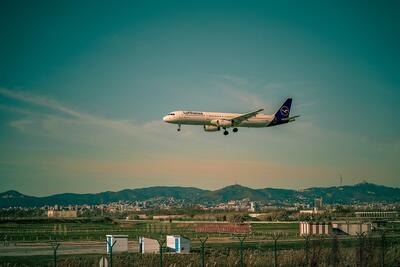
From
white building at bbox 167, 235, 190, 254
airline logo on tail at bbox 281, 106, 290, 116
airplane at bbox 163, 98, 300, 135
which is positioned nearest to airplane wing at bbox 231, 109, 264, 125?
airplane at bbox 163, 98, 300, 135

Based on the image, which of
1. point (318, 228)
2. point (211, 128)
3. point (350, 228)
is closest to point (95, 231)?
point (211, 128)

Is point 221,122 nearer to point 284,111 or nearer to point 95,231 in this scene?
point 284,111

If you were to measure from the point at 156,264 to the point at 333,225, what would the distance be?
5177cm

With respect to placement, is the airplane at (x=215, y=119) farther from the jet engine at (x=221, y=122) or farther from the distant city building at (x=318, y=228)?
the distant city building at (x=318, y=228)

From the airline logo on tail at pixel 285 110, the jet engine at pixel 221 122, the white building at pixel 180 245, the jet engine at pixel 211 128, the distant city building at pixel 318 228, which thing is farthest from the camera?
the airline logo on tail at pixel 285 110

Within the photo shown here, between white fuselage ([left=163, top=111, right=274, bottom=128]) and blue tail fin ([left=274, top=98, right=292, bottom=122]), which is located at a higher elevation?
blue tail fin ([left=274, top=98, right=292, bottom=122])

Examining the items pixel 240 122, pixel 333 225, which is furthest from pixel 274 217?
pixel 240 122

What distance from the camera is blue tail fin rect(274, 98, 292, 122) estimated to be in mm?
79762

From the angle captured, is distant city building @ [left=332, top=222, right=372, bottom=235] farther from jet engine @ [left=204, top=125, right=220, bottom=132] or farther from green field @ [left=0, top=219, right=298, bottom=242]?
jet engine @ [left=204, top=125, right=220, bottom=132]

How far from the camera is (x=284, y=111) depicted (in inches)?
3410

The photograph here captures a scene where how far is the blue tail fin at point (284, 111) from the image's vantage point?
7976 centimetres

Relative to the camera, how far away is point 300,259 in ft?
110

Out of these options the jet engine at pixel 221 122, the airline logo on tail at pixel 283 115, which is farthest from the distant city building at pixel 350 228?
the jet engine at pixel 221 122

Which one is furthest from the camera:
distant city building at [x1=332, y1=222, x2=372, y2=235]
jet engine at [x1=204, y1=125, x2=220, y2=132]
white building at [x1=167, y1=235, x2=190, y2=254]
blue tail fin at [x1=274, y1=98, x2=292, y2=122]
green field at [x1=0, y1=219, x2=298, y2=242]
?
blue tail fin at [x1=274, y1=98, x2=292, y2=122]
